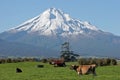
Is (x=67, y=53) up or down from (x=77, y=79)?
up

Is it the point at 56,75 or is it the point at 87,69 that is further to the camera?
the point at 56,75

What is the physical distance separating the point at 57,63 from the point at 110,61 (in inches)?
463

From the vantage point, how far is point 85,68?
39.2 m

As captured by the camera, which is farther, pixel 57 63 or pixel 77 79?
pixel 57 63

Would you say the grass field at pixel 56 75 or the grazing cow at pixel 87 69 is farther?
the grazing cow at pixel 87 69

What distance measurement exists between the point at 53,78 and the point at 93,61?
38519 millimetres

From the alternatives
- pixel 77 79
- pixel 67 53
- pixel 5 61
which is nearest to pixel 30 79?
pixel 77 79

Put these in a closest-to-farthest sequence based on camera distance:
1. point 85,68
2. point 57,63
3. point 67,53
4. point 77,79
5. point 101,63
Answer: point 77,79
point 85,68
point 57,63
point 101,63
point 67,53

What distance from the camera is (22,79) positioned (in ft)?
121

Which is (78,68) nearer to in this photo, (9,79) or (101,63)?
(9,79)

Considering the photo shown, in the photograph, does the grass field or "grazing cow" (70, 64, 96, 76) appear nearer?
the grass field

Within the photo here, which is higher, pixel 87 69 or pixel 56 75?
pixel 87 69

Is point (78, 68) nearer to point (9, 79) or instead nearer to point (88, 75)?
point (88, 75)

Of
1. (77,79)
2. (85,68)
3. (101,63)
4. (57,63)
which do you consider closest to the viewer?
(77,79)
